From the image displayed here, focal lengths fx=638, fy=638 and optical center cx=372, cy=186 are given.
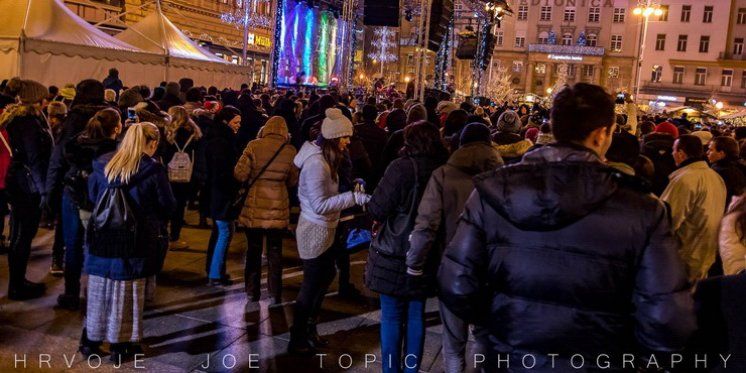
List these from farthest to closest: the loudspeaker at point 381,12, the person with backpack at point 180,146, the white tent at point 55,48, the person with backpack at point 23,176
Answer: the loudspeaker at point 381,12
the white tent at point 55,48
the person with backpack at point 180,146
the person with backpack at point 23,176

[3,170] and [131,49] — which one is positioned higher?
[131,49]

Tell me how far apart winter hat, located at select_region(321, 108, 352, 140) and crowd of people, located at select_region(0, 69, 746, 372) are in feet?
0.04

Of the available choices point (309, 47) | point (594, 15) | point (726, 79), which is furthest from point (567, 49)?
point (309, 47)

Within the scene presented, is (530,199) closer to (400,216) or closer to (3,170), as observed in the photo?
(400,216)

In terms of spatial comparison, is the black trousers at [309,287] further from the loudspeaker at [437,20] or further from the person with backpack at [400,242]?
the loudspeaker at [437,20]

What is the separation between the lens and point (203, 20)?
3716 centimetres

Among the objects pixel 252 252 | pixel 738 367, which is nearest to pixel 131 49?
pixel 252 252

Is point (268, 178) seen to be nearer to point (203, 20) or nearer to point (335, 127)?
point (335, 127)

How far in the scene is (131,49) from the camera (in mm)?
17484

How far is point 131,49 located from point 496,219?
676 inches

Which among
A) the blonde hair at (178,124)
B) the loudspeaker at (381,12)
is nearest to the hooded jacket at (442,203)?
the blonde hair at (178,124)

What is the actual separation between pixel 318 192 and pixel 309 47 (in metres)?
16.8

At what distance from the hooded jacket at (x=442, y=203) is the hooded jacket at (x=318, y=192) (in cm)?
100

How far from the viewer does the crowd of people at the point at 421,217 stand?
7.13ft
